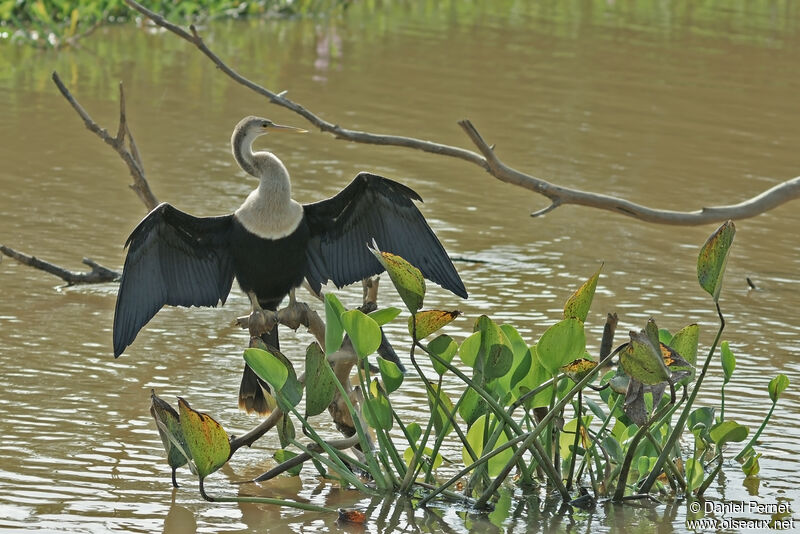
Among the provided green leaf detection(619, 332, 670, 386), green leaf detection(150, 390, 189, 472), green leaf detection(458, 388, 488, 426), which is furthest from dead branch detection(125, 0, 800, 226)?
green leaf detection(150, 390, 189, 472)

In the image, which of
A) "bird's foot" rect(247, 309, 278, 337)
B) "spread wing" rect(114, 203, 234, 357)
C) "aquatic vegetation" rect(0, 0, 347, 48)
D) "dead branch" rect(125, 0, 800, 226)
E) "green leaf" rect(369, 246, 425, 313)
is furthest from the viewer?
"aquatic vegetation" rect(0, 0, 347, 48)

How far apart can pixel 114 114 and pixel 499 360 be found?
7206 mm

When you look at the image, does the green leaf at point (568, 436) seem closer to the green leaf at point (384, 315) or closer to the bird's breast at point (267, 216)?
the green leaf at point (384, 315)

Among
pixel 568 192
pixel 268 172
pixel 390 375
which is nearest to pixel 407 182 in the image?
pixel 568 192

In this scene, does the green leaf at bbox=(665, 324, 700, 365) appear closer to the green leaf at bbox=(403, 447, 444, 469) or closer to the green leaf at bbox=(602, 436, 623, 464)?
the green leaf at bbox=(602, 436, 623, 464)

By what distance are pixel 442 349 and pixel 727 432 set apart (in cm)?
95

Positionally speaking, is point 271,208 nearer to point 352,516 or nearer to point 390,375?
point 390,375

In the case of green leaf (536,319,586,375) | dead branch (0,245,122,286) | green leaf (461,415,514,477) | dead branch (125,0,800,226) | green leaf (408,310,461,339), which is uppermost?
dead branch (125,0,800,226)

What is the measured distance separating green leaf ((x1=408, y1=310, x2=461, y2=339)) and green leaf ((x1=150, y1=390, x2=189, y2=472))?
724 millimetres

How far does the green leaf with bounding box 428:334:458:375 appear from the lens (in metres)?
3.85

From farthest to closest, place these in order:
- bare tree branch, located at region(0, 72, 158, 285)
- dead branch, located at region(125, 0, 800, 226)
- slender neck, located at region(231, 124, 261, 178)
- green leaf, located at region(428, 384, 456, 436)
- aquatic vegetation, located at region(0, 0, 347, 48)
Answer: aquatic vegetation, located at region(0, 0, 347, 48) → bare tree branch, located at region(0, 72, 158, 285) → dead branch, located at region(125, 0, 800, 226) → slender neck, located at region(231, 124, 261, 178) → green leaf, located at region(428, 384, 456, 436)

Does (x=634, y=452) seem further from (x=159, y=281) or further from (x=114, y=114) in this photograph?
(x=114, y=114)

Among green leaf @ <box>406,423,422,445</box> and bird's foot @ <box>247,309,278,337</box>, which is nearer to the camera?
green leaf @ <box>406,423,422,445</box>

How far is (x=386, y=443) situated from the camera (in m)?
3.85
